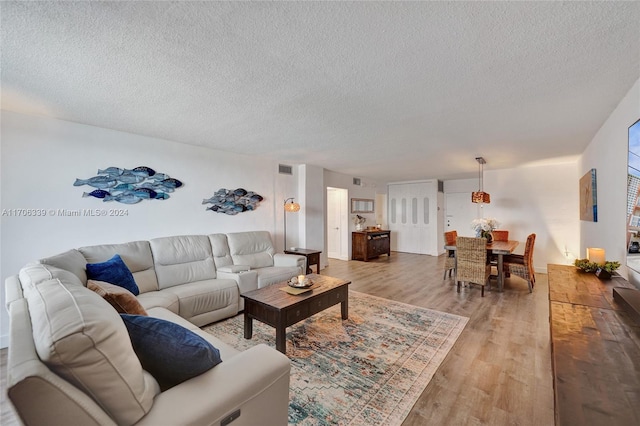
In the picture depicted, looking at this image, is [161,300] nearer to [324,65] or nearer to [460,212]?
[324,65]

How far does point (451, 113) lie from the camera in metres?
2.64

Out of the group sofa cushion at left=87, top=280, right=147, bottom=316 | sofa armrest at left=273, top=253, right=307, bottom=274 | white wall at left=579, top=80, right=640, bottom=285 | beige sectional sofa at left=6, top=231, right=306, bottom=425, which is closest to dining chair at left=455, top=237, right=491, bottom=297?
white wall at left=579, top=80, right=640, bottom=285

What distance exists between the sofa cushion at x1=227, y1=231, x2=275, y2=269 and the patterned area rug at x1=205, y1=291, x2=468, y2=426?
1.04 m

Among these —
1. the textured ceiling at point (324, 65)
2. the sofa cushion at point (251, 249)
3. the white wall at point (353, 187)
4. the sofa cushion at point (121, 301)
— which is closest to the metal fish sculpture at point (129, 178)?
the textured ceiling at point (324, 65)

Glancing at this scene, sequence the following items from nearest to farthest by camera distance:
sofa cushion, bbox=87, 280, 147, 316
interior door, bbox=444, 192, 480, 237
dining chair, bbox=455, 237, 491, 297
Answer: sofa cushion, bbox=87, 280, 147, 316 < dining chair, bbox=455, 237, 491, 297 < interior door, bbox=444, 192, 480, 237

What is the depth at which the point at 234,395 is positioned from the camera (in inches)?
43.3

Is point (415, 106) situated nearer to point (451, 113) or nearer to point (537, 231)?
point (451, 113)

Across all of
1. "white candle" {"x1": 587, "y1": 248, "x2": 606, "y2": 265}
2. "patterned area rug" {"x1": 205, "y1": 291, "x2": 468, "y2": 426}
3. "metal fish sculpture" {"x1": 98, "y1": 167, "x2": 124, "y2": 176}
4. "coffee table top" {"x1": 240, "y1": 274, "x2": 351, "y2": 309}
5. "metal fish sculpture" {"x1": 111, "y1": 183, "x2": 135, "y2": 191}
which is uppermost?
"metal fish sculpture" {"x1": 98, "y1": 167, "x2": 124, "y2": 176}

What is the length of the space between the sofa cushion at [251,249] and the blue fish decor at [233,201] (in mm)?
470

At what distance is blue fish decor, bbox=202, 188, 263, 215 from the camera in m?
4.27

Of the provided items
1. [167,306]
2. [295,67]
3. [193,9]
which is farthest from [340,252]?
[193,9]

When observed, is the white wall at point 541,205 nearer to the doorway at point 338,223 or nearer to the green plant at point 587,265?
the green plant at point 587,265

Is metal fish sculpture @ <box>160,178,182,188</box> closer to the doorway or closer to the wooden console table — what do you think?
the doorway

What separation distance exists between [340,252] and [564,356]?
611cm
